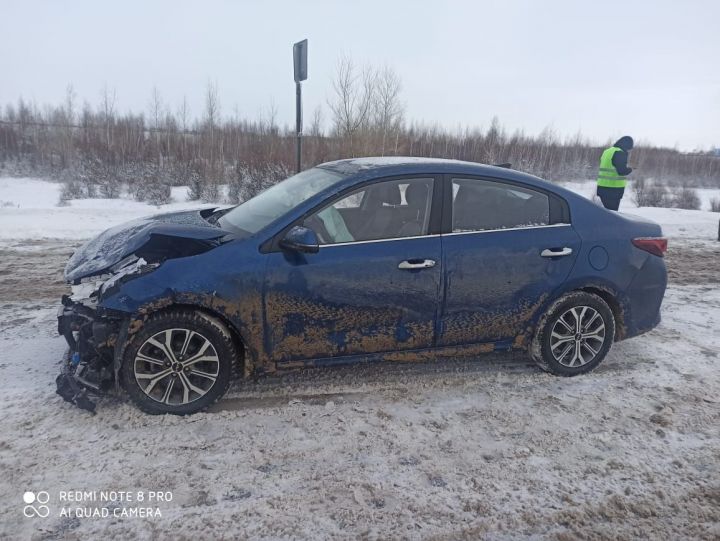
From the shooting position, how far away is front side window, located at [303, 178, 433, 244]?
361cm

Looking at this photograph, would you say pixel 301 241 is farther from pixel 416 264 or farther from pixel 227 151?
pixel 227 151

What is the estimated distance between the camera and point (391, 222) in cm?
373

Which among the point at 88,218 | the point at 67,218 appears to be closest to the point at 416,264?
the point at 88,218

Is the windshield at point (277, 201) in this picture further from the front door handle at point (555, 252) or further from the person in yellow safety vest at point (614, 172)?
the person in yellow safety vest at point (614, 172)

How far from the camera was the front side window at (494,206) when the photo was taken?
3838 mm

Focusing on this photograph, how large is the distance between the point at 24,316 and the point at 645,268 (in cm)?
554

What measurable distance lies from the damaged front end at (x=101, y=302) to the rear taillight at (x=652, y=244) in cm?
319

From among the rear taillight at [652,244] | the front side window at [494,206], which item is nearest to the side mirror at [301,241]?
the front side window at [494,206]

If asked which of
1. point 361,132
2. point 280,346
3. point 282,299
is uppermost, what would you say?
point 361,132

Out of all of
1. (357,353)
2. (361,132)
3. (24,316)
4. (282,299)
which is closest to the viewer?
(282,299)

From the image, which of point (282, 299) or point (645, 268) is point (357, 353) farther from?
point (645, 268)

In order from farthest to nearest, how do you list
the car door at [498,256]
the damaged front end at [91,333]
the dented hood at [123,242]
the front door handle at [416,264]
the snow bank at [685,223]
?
the snow bank at [685,223] < the car door at [498,256] < the front door handle at [416,264] < the dented hood at [123,242] < the damaged front end at [91,333]

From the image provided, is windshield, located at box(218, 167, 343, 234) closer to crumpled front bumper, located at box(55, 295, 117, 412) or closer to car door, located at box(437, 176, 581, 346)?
car door, located at box(437, 176, 581, 346)

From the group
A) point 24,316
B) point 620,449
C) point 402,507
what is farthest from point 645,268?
point 24,316
